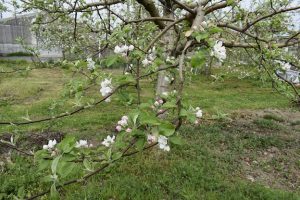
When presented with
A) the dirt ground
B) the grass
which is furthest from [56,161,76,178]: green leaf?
the dirt ground

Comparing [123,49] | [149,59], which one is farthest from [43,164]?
[149,59]

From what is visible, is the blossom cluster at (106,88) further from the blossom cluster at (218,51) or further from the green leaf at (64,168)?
the blossom cluster at (218,51)

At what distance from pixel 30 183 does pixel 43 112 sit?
4.20 m

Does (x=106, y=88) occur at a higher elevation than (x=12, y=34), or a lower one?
higher

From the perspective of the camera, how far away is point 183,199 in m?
3.63

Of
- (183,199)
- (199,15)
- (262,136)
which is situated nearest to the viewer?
(199,15)

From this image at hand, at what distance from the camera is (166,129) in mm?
1329

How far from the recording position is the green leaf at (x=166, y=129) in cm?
132

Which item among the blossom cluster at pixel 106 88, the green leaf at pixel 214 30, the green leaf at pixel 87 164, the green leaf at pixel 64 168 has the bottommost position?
the green leaf at pixel 87 164

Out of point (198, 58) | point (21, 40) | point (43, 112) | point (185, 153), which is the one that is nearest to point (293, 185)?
point (185, 153)

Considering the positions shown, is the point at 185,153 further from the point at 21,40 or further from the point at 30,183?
the point at 21,40

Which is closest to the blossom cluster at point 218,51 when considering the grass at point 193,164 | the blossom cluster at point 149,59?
the blossom cluster at point 149,59

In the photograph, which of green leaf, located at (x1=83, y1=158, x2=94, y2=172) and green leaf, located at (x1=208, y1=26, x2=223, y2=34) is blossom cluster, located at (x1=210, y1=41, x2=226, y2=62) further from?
green leaf, located at (x1=83, y1=158, x2=94, y2=172)

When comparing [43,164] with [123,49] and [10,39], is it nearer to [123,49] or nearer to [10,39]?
[123,49]
